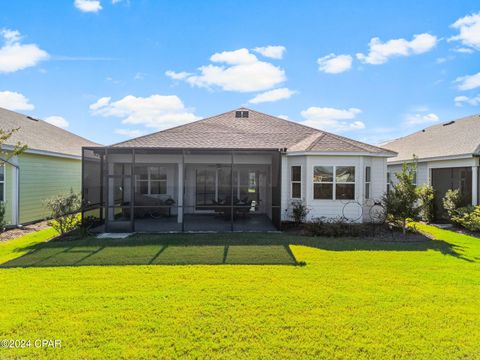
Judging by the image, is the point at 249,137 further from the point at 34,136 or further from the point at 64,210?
the point at 34,136

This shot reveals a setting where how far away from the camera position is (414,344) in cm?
368

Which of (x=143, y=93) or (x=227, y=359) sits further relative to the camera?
(x=143, y=93)

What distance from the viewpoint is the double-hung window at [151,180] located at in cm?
1471

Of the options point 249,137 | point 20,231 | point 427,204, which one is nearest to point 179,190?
point 249,137

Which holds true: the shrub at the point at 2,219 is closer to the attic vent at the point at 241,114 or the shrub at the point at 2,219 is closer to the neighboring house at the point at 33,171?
the neighboring house at the point at 33,171

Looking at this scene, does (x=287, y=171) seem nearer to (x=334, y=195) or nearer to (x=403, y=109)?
(x=334, y=195)

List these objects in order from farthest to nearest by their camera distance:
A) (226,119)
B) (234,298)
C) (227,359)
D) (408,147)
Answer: (408,147)
(226,119)
(234,298)
(227,359)

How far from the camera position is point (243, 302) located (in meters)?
4.82

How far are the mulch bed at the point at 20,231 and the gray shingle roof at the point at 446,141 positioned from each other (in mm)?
16620

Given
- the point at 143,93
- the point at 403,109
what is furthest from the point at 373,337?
the point at 403,109

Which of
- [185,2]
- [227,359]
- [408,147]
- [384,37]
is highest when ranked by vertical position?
[185,2]

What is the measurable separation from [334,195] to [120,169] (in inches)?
369

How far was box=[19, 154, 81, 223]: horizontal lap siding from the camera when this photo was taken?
12.3 metres

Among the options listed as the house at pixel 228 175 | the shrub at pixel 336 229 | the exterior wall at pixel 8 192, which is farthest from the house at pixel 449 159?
the exterior wall at pixel 8 192
